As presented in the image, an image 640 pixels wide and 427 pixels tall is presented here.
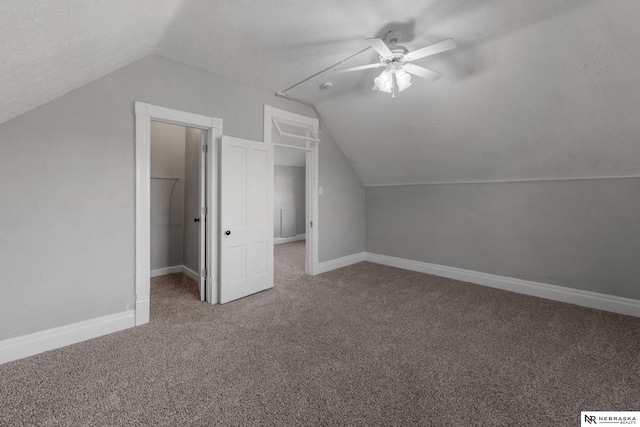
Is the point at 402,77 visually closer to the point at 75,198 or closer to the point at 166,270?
the point at 75,198

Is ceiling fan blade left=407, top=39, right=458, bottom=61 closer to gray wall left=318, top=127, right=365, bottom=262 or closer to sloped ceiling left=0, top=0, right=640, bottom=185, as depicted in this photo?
sloped ceiling left=0, top=0, right=640, bottom=185

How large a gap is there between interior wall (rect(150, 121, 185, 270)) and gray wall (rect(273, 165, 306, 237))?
9.54ft

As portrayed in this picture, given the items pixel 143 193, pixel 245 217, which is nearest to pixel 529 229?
pixel 245 217

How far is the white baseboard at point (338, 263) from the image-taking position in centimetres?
448

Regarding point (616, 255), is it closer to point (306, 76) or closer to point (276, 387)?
point (276, 387)

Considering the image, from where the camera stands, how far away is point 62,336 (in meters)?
2.30

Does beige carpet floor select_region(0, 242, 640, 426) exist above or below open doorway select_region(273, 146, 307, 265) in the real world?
below

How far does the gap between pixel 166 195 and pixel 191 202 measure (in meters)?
0.58

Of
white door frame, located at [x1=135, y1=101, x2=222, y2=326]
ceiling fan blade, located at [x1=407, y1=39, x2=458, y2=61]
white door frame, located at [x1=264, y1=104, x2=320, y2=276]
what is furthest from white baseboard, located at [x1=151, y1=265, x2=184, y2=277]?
ceiling fan blade, located at [x1=407, y1=39, x2=458, y2=61]

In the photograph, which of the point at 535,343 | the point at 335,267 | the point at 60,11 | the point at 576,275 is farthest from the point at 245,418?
the point at 576,275

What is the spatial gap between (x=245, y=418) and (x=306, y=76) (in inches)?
130

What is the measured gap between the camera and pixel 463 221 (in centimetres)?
418

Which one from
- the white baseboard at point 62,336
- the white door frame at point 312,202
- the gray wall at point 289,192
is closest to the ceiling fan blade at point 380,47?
the white door frame at point 312,202

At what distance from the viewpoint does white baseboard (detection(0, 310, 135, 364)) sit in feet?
6.92
